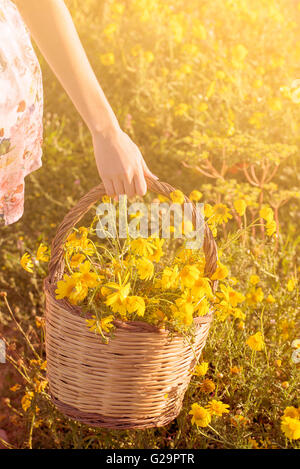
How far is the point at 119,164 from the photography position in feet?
4.17

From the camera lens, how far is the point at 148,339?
4.25 ft

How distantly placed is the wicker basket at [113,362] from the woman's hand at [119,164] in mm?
63

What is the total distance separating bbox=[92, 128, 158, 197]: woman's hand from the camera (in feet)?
4.18

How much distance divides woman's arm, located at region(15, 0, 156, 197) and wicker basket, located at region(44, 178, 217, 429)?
79 millimetres

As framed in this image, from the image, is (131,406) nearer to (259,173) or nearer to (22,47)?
(22,47)

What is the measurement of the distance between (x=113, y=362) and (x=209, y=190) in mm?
1725

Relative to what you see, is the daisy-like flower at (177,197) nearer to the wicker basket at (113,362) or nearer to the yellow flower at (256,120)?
the wicker basket at (113,362)

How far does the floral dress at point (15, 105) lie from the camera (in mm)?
1257

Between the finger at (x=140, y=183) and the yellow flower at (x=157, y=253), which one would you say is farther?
the yellow flower at (x=157, y=253)


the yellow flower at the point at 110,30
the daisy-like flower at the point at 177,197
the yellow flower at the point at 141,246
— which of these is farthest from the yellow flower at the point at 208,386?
the yellow flower at the point at 110,30

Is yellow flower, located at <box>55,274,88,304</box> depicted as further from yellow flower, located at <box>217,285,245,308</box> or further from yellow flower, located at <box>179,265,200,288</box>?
yellow flower, located at <box>217,285,245,308</box>

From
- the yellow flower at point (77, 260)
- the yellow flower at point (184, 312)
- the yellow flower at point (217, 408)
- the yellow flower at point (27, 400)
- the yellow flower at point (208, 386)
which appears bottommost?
the yellow flower at point (208, 386)

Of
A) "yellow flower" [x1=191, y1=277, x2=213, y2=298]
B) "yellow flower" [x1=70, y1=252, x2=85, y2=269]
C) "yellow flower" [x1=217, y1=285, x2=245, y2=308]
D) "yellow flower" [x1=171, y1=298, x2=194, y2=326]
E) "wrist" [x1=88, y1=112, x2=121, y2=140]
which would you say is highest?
"wrist" [x1=88, y1=112, x2=121, y2=140]

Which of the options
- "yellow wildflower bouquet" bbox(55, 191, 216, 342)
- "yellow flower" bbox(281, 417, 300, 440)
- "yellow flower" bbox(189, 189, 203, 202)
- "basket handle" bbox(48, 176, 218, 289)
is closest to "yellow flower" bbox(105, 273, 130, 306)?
"yellow wildflower bouquet" bbox(55, 191, 216, 342)
